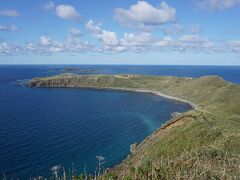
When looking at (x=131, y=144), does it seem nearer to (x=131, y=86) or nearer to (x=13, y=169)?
(x=13, y=169)

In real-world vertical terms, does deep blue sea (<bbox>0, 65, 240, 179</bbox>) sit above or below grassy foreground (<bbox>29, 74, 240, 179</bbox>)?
below

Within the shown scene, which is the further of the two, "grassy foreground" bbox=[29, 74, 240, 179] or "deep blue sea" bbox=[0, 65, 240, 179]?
"deep blue sea" bbox=[0, 65, 240, 179]

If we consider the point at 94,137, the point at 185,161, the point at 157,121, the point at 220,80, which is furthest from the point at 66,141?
the point at 220,80

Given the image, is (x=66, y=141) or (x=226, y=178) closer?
(x=226, y=178)

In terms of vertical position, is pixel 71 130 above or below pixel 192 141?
below

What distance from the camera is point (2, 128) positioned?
85.2m

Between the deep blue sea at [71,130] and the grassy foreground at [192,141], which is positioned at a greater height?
the grassy foreground at [192,141]

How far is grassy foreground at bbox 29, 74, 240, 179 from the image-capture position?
513 inches

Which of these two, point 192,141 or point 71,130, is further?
point 71,130

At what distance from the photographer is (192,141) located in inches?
1890

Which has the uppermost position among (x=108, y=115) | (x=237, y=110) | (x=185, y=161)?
(x=185, y=161)

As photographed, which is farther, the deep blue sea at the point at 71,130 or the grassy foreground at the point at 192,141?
the deep blue sea at the point at 71,130

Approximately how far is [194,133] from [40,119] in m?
61.0

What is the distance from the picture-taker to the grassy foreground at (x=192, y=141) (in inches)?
513
